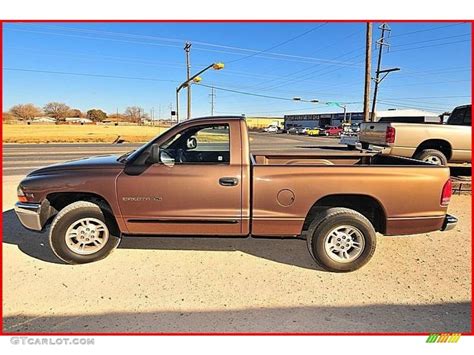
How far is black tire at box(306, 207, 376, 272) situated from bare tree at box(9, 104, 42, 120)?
311 feet

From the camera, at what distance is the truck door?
11.2 ft

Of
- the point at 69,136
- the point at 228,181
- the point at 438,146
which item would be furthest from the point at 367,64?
the point at 69,136

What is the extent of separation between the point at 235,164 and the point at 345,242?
157cm

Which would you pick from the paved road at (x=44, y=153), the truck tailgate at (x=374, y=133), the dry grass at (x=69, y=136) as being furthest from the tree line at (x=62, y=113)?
the truck tailgate at (x=374, y=133)

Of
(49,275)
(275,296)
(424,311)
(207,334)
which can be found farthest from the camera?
(49,275)

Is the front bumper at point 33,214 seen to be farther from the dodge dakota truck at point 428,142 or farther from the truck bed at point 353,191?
the dodge dakota truck at point 428,142

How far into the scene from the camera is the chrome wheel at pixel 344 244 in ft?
11.4

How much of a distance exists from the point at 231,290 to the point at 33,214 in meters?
2.49

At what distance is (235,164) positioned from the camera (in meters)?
3.46

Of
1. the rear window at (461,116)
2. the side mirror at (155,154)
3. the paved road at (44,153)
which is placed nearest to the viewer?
the side mirror at (155,154)

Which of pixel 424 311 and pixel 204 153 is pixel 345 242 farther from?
pixel 204 153

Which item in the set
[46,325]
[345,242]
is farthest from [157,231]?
[345,242]

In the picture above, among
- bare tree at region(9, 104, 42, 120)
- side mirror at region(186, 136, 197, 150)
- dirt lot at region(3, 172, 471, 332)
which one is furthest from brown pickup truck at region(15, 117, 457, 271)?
bare tree at region(9, 104, 42, 120)

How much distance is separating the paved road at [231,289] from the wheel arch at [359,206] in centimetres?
52
